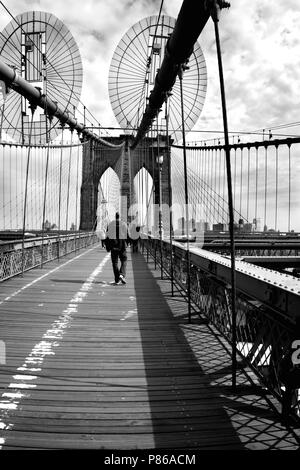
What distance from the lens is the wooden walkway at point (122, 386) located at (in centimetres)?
293

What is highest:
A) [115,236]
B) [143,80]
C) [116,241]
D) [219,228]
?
[143,80]

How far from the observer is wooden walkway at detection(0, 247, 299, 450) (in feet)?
9.62

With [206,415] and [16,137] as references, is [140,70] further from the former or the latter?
[206,415]

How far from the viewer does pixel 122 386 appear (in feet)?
12.8

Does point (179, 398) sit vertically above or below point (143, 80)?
below

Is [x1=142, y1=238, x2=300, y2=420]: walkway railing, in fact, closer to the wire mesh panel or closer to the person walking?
the person walking

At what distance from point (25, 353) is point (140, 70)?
2971cm

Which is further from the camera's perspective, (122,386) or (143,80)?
(143,80)

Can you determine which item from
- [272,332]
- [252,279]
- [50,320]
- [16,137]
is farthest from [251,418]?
[16,137]

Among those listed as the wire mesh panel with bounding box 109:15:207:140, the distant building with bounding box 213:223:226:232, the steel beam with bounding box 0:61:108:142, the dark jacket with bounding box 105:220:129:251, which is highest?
the wire mesh panel with bounding box 109:15:207:140

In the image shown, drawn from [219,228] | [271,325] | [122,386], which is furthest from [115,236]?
[219,228]

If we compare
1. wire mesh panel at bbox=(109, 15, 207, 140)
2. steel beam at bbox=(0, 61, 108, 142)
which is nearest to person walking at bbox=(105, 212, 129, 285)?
steel beam at bbox=(0, 61, 108, 142)

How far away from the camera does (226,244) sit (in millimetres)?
22703

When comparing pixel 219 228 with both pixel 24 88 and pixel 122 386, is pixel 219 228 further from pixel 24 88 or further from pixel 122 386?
pixel 122 386
